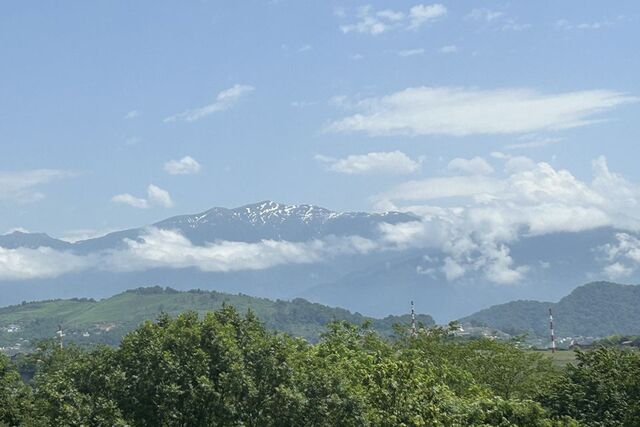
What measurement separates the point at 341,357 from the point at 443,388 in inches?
536

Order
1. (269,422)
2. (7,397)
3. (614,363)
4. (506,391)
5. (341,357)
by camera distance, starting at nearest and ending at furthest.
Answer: (269,422)
(614,363)
(341,357)
(7,397)
(506,391)

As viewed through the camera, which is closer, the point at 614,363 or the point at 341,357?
the point at 614,363

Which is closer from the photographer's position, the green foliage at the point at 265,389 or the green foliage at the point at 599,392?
the green foliage at the point at 265,389

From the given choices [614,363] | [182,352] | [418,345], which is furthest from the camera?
[418,345]

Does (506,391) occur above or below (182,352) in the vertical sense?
below

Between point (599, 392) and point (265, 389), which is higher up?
point (265, 389)

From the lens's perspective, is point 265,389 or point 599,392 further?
point 599,392

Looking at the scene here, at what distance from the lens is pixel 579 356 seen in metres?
70.8

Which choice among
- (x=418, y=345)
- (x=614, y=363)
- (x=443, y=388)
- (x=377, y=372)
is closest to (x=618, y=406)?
(x=614, y=363)

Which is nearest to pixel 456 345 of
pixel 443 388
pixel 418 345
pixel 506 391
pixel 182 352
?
pixel 418 345

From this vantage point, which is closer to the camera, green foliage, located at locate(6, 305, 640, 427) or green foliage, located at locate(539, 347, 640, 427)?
green foliage, located at locate(6, 305, 640, 427)

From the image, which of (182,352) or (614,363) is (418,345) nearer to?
(614,363)

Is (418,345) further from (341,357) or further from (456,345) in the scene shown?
(341,357)

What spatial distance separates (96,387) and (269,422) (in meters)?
12.8
